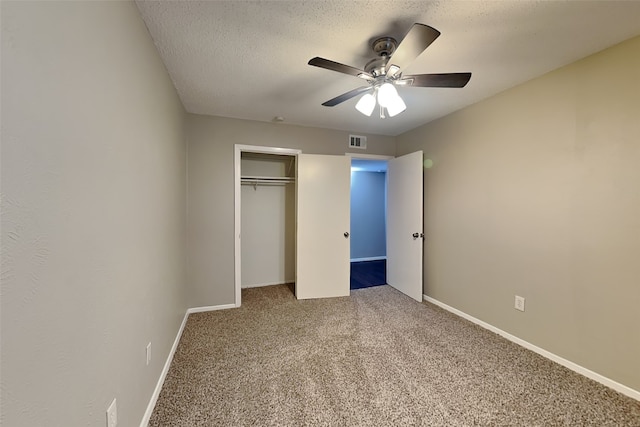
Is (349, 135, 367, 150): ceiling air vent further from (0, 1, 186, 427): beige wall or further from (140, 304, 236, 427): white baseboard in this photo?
(140, 304, 236, 427): white baseboard

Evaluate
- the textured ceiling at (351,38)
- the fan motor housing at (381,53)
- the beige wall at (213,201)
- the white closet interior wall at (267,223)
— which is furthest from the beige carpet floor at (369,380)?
the textured ceiling at (351,38)

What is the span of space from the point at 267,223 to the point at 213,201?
1069 millimetres

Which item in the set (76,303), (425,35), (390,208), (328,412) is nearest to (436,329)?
(328,412)

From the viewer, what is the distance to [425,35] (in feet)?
4.11

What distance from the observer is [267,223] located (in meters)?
3.99

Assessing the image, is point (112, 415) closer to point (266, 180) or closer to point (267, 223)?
point (267, 223)

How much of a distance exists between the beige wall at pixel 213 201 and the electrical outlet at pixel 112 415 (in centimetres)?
199

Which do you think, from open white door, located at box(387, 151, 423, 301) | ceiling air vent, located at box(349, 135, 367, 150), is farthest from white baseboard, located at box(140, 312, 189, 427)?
ceiling air vent, located at box(349, 135, 367, 150)

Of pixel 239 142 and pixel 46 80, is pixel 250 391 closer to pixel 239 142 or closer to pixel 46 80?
pixel 46 80

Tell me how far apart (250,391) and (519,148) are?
9.84 ft

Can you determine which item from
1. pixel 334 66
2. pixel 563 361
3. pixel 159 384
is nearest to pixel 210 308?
pixel 159 384

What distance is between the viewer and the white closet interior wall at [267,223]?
12.7ft

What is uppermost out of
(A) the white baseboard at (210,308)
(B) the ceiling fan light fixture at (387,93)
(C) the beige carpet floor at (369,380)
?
(B) the ceiling fan light fixture at (387,93)

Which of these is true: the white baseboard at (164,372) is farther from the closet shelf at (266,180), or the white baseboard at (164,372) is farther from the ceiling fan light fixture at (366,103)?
the ceiling fan light fixture at (366,103)
